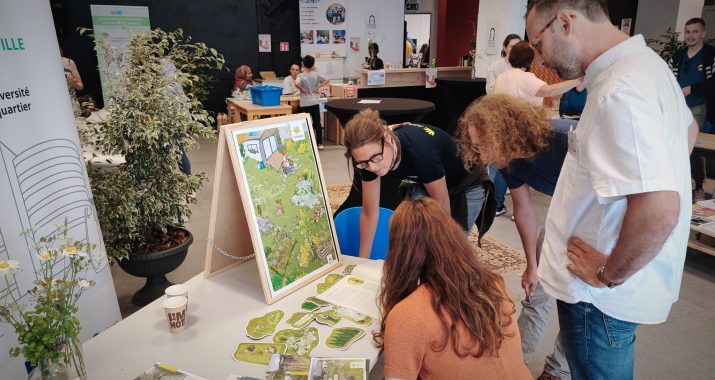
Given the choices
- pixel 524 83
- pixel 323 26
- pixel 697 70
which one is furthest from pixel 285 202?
pixel 323 26

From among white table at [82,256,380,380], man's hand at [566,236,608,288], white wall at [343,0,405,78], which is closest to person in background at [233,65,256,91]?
white wall at [343,0,405,78]

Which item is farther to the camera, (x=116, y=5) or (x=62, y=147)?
(x=116, y=5)

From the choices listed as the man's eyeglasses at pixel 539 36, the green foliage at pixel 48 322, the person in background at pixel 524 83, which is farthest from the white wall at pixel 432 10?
the green foliage at pixel 48 322

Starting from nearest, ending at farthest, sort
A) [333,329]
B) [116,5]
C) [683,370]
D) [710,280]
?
1. [333,329]
2. [683,370]
3. [710,280]
4. [116,5]

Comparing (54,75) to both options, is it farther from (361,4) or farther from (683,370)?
(361,4)

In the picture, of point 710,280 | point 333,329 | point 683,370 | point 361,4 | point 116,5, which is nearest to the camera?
point 333,329

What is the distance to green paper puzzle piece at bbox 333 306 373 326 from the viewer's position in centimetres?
146

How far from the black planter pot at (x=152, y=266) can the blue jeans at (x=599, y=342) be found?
7.02 feet

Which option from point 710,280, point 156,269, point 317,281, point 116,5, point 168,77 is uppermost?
point 116,5

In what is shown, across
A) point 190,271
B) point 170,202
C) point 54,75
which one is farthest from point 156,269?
point 54,75

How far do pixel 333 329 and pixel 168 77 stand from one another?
1819 millimetres

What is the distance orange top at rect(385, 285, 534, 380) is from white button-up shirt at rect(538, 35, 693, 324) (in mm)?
321

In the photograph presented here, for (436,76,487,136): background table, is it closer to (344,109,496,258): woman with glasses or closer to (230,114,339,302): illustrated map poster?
(344,109,496,258): woman with glasses

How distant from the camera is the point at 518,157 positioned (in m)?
1.71
